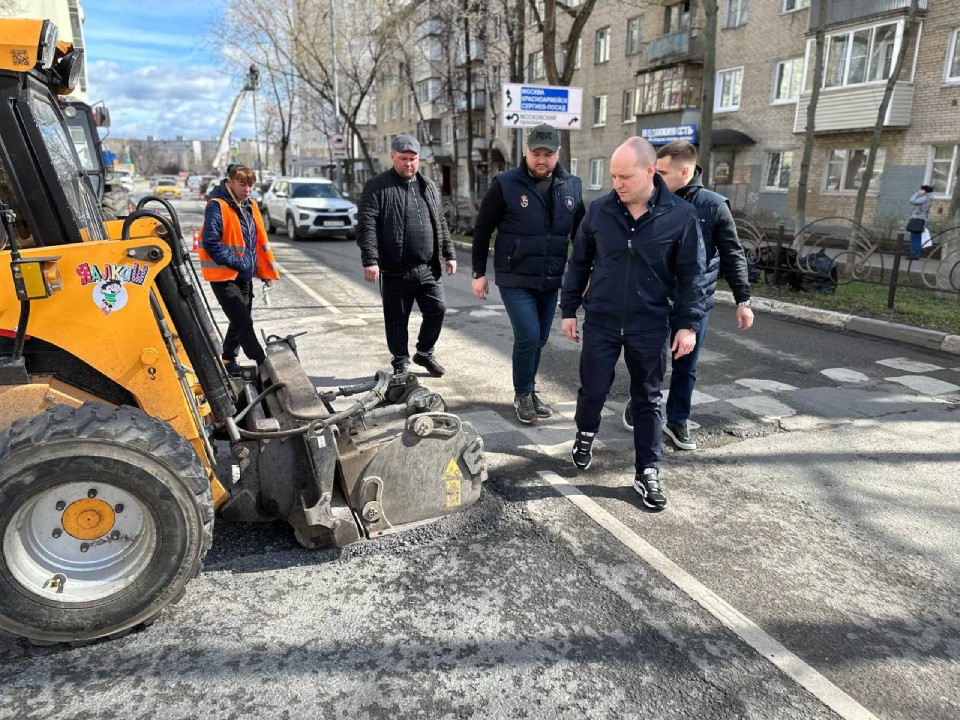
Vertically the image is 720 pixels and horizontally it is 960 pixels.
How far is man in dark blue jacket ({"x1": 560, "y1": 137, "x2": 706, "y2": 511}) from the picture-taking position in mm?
3648

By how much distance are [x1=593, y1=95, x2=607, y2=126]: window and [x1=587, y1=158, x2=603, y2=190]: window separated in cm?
181

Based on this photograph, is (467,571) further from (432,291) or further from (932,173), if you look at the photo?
(932,173)

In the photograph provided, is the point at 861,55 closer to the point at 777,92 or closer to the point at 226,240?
the point at 777,92

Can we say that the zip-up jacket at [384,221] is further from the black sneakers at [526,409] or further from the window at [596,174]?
the window at [596,174]

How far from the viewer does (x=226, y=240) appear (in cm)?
584

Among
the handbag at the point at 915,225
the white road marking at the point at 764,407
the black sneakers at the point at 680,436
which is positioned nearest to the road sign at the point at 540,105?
the handbag at the point at 915,225

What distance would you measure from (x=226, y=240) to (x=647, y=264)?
382 cm

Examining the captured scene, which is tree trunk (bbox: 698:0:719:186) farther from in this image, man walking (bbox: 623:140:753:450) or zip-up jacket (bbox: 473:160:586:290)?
man walking (bbox: 623:140:753:450)

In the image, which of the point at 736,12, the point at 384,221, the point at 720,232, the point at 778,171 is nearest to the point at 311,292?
the point at 384,221

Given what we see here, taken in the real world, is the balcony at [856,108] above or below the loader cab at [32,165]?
above

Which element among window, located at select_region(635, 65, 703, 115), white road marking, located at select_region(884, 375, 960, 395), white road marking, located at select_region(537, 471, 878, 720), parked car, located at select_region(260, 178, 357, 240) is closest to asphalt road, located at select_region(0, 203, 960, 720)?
white road marking, located at select_region(537, 471, 878, 720)

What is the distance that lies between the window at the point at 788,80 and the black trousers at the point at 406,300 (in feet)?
71.8

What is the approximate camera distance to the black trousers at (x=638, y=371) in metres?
3.78

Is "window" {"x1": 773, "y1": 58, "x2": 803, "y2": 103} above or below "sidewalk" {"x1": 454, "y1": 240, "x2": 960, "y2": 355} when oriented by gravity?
above
